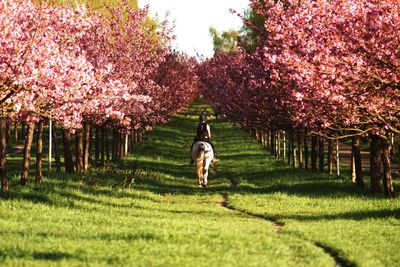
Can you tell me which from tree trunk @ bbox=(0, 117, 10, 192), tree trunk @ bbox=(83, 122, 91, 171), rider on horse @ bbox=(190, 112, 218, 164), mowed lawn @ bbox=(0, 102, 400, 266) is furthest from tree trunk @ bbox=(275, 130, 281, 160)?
tree trunk @ bbox=(0, 117, 10, 192)

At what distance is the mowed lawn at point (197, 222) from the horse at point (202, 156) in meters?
0.66

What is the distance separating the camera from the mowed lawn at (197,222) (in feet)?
50.7

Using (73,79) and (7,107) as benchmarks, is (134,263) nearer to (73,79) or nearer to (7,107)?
(7,107)

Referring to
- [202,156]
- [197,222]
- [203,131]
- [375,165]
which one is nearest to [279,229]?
[197,222]

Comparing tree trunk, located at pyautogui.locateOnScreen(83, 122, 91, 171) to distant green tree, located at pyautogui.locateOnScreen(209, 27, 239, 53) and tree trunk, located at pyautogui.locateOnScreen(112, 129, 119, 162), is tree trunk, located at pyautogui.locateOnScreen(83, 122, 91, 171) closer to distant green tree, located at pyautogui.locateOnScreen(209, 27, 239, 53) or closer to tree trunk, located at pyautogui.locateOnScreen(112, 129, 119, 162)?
tree trunk, located at pyautogui.locateOnScreen(112, 129, 119, 162)

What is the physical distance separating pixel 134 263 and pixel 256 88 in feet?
97.1

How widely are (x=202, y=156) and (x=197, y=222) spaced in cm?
1472

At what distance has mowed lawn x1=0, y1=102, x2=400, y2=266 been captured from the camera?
15453 mm

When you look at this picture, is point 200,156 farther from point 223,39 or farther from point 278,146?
point 223,39

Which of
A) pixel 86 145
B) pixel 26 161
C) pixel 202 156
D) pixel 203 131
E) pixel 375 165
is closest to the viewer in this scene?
pixel 26 161

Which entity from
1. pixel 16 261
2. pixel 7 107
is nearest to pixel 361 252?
pixel 16 261

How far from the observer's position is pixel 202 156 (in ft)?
118

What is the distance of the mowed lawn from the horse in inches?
25.8

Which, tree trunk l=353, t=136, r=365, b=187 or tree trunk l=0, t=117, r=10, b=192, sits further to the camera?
tree trunk l=353, t=136, r=365, b=187
